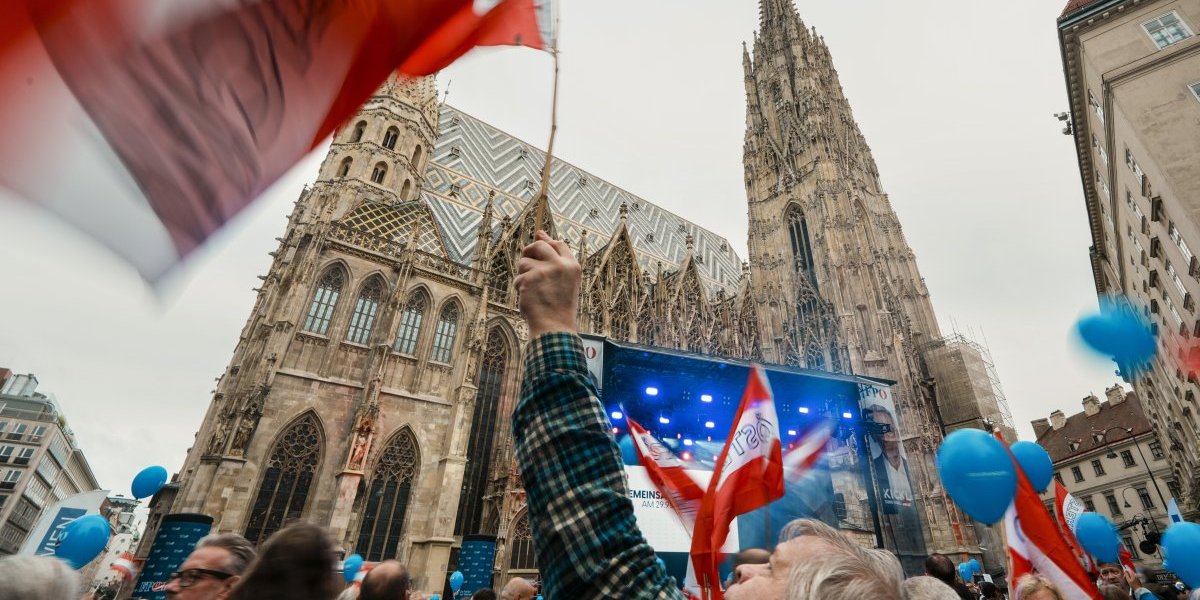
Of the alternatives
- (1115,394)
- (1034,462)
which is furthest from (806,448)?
(1115,394)

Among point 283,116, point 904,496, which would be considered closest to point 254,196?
point 283,116

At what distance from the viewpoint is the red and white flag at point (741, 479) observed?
4531mm

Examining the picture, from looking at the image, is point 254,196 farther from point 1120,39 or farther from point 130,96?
point 1120,39

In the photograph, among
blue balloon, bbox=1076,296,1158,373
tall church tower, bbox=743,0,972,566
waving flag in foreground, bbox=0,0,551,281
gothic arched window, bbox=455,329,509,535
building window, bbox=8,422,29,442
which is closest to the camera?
waving flag in foreground, bbox=0,0,551,281

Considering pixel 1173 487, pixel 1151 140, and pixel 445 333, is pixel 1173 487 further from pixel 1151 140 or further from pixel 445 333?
pixel 445 333

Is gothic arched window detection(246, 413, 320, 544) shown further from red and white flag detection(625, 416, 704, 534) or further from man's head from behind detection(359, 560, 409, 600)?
man's head from behind detection(359, 560, 409, 600)

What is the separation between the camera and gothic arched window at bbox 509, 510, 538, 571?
49.4 feet

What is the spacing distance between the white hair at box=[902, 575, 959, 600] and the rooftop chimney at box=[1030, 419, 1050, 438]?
52.6 m

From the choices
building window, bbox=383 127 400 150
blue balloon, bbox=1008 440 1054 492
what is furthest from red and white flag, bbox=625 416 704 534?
building window, bbox=383 127 400 150

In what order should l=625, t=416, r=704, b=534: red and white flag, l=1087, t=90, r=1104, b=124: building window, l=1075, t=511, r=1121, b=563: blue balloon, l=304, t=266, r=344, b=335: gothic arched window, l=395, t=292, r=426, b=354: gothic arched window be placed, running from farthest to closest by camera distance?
l=395, t=292, r=426, b=354: gothic arched window → l=304, t=266, r=344, b=335: gothic arched window → l=1087, t=90, r=1104, b=124: building window → l=625, t=416, r=704, b=534: red and white flag → l=1075, t=511, r=1121, b=563: blue balloon

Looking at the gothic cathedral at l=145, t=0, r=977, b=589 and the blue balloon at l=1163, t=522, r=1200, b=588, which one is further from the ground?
the gothic cathedral at l=145, t=0, r=977, b=589

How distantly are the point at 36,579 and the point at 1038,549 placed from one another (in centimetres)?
520

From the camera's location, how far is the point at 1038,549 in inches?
136

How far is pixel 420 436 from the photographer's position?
15.6 m
